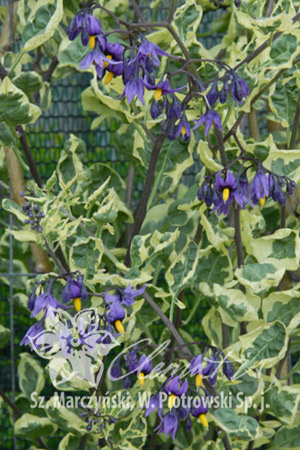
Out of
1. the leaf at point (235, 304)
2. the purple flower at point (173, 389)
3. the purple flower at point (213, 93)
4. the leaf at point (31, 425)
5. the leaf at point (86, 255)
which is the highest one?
the purple flower at point (213, 93)

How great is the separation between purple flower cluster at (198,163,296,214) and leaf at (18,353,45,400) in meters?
0.67

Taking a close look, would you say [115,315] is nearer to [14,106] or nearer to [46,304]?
[46,304]

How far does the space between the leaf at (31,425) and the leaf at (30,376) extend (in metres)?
0.07

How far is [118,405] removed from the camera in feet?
4.38

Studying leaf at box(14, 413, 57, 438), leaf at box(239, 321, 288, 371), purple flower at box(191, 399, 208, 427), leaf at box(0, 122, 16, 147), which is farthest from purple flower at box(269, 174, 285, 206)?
leaf at box(14, 413, 57, 438)

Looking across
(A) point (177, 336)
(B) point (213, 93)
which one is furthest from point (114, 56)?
(A) point (177, 336)

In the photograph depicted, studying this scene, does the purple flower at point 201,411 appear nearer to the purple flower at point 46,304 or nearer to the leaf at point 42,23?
the purple flower at point 46,304

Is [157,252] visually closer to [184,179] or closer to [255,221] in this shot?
[255,221]

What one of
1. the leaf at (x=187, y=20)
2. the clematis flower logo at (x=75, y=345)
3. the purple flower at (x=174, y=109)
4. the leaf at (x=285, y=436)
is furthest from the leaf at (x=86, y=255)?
the leaf at (x=285, y=436)

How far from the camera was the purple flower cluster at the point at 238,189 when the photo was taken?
1.13 meters

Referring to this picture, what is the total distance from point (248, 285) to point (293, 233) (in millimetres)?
145

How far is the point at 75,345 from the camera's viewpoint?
50.1 inches

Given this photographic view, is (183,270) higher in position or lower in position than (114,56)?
lower

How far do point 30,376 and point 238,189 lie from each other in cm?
75
